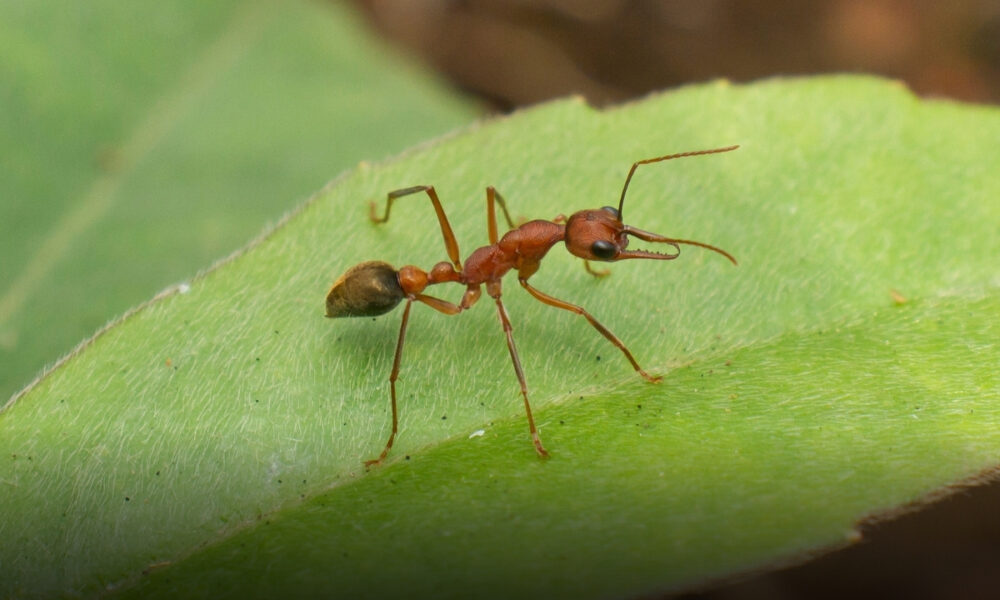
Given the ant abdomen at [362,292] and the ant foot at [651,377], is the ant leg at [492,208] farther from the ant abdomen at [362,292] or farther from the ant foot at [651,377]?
the ant foot at [651,377]

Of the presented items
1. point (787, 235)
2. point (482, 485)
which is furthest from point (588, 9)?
point (482, 485)

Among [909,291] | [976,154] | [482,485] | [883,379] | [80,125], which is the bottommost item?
[482,485]

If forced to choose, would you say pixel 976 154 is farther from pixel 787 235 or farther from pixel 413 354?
pixel 413 354

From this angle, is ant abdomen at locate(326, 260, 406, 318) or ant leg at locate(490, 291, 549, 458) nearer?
ant leg at locate(490, 291, 549, 458)

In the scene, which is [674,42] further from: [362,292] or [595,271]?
[362,292]

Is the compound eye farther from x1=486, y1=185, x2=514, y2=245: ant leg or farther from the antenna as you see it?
x1=486, y1=185, x2=514, y2=245: ant leg

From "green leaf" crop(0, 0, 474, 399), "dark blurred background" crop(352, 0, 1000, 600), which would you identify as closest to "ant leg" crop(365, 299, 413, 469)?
"green leaf" crop(0, 0, 474, 399)
